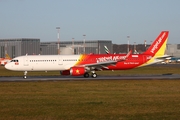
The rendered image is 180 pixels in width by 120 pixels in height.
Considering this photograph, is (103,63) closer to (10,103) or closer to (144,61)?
(144,61)

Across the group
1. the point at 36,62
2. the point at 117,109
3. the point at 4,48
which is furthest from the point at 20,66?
the point at 4,48

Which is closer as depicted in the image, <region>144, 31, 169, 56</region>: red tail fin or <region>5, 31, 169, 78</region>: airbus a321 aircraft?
<region>5, 31, 169, 78</region>: airbus a321 aircraft

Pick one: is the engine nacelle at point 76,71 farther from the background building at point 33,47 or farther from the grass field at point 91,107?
the background building at point 33,47

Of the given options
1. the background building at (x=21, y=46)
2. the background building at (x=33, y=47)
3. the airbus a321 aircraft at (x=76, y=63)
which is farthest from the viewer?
the background building at (x=21, y=46)

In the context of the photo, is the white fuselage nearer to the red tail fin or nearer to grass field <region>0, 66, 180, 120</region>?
the red tail fin

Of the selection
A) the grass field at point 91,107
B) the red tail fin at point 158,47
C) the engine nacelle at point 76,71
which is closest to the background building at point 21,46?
the red tail fin at point 158,47

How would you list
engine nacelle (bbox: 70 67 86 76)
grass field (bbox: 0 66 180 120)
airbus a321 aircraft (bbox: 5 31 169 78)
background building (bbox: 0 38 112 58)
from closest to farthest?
grass field (bbox: 0 66 180 120)
engine nacelle (bbox: 70 67 86 76)
airbus a321 aircraft (bbox: 5 31 169 78)
background building (bbox: 0 38 112 58)

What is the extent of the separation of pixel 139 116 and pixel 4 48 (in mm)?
159559

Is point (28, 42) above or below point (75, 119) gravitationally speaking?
above

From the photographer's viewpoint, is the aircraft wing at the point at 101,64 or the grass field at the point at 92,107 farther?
the aircraft wing at the point at 101,64

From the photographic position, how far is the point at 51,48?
171875mm

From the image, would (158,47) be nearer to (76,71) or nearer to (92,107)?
(76,71)

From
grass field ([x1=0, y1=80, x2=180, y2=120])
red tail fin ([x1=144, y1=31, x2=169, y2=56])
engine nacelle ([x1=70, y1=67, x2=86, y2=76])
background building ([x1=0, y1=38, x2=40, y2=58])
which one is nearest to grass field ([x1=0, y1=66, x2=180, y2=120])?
grass field ([x1=0, y1=80, x2=180, y2=120])

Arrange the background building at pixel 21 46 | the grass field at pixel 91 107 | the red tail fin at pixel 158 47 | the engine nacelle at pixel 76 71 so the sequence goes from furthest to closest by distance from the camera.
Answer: the background building at pixel 21 46
the red tail fin at pixel 158 47
the engine nacelle at pixel 76 71
the grass field at pixel 91 107
